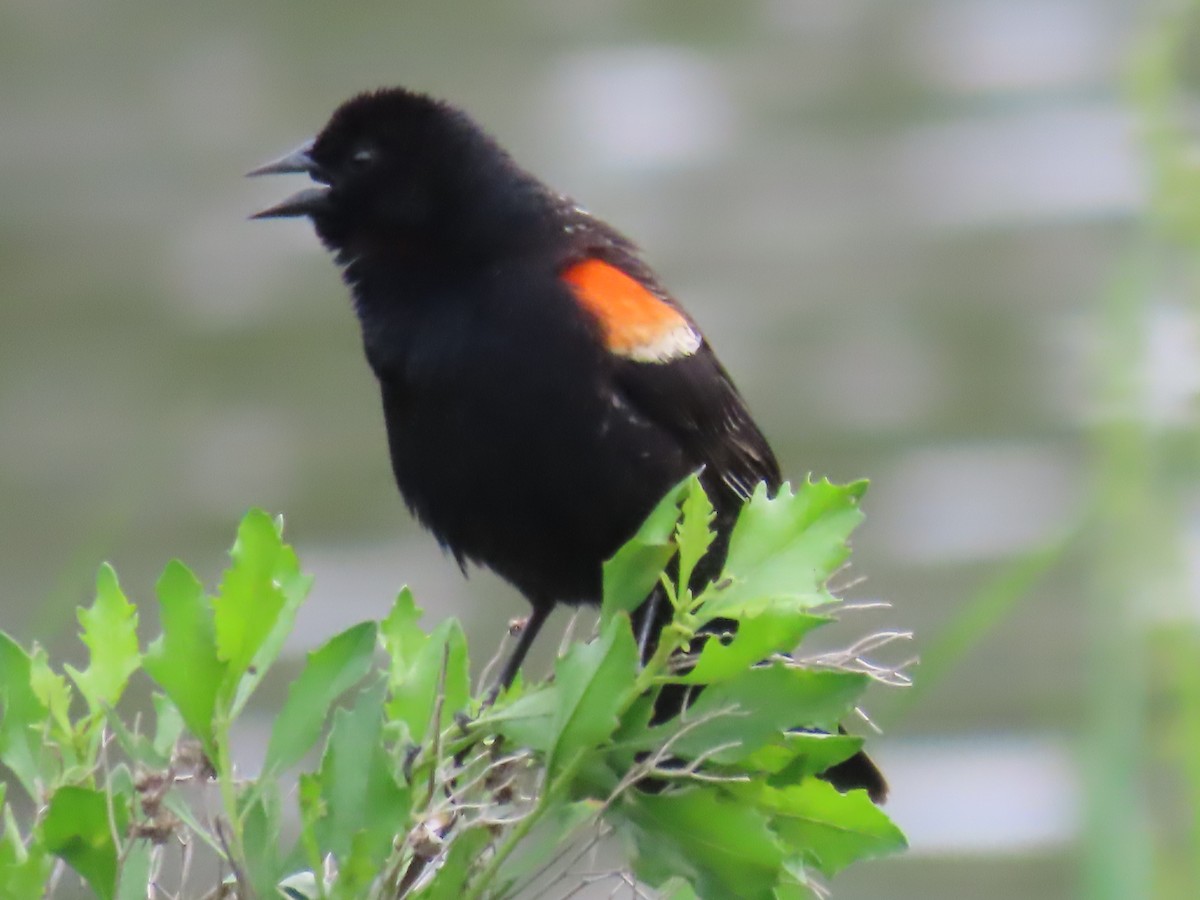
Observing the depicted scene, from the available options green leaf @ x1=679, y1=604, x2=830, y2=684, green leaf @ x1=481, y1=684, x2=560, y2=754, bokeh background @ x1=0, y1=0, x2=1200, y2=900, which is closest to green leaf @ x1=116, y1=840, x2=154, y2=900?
green leaf @ x1=481, y1=684, x2=560, y2=754

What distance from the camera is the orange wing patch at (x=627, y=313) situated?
2.11 meters

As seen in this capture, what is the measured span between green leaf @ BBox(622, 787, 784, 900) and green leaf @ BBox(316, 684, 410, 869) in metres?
0.16

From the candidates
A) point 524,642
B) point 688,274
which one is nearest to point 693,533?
point 524,642

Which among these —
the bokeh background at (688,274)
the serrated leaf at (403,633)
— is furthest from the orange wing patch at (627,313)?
the bokeh background at (688,274)

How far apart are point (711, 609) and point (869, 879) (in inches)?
113

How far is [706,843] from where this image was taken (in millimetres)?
1217

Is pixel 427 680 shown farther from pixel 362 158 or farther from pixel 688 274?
pixel 688 274

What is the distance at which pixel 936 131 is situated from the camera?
466 cm

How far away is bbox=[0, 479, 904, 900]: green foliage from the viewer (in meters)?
1.17

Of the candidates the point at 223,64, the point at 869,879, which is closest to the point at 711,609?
the point at 869,879

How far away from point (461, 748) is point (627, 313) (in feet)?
2.95

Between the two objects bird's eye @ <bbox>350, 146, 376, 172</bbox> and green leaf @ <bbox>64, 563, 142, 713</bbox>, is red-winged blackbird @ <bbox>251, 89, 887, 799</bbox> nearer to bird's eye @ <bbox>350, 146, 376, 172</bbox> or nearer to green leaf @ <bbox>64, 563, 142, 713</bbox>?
bird's eye @ <bbox>350, 146, 376, 172</bbox>

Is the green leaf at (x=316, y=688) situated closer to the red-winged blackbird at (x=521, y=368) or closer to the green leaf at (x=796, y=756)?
the green leaf at (x=796, y=756)

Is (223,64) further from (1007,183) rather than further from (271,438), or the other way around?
(1007,183)
